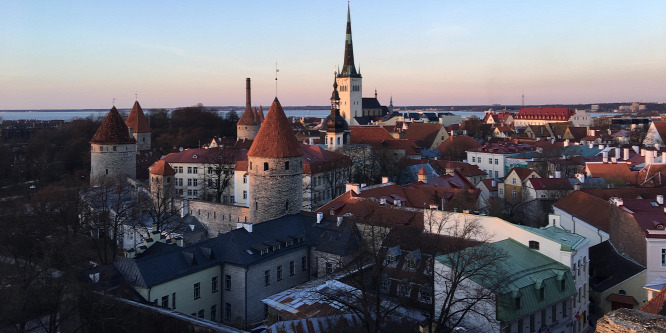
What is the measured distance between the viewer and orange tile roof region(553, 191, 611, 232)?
71.5 feet

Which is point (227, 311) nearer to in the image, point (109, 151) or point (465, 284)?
point (465, 284)

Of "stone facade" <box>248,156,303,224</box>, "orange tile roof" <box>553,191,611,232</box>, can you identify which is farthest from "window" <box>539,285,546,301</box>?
"stone facade" <box>248,156,303,224</box>

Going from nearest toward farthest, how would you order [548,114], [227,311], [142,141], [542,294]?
[542,294], [227,311], [142,141], [548,114]

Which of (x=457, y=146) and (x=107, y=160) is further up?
(x=457, y=146)

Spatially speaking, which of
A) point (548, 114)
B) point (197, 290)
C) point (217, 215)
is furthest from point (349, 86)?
point (197, 290)

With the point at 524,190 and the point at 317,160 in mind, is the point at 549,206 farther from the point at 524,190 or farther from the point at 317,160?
the point at 317,160

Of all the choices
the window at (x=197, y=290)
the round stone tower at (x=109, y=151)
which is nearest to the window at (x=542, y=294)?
the window at (x=197, y=290)

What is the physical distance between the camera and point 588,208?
22625 mm

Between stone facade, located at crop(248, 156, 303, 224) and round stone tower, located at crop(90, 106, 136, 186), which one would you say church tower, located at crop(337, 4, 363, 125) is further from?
stone facade, located at crop(248, 156, 303, 224)

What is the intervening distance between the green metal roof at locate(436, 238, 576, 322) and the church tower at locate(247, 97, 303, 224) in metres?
10.1

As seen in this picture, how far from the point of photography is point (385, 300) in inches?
630

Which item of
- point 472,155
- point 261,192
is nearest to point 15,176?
point 261,192

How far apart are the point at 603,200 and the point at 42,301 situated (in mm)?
19467

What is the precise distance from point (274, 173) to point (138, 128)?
1229 inches
